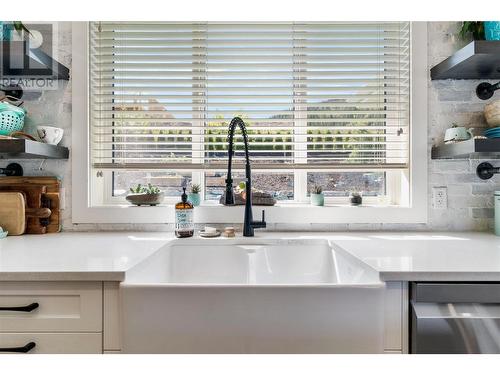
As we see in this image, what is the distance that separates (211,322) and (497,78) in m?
1.90

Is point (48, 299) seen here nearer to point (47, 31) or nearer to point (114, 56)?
point (114, 56)

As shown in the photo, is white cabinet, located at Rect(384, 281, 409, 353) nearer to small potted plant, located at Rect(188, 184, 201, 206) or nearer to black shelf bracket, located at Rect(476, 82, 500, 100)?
small potted plant, located at Rect(188, 184, 201, 206)

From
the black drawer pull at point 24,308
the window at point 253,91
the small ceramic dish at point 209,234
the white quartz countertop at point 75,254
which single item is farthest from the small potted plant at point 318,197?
the black drawer pull at point 24,308

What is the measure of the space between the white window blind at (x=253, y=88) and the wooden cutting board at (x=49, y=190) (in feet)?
0.83

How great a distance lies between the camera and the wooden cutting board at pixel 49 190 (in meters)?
1.79

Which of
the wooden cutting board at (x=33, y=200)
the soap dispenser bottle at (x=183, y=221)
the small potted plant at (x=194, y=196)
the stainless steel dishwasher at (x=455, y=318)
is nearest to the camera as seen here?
the stainless steel dishwasher at (x=455, y=318)

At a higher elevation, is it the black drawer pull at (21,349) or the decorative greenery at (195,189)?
the decorative greenery at (195,189)

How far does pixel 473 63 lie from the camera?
5.24ft

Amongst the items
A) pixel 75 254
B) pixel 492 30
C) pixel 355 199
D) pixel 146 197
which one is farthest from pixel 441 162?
pixel 75 254

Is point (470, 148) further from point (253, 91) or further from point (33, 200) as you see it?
point (33, 200)

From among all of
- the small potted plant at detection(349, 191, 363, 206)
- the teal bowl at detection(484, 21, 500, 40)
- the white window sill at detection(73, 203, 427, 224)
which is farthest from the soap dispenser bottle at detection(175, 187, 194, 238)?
the teal bowl at detection(484, 21, 500, 40)

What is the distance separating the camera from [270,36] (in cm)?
189

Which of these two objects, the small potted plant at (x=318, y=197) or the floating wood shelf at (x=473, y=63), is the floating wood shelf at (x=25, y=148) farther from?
the floating wood shelf at (x=473, y=63)

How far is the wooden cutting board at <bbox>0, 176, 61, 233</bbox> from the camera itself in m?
1.79
